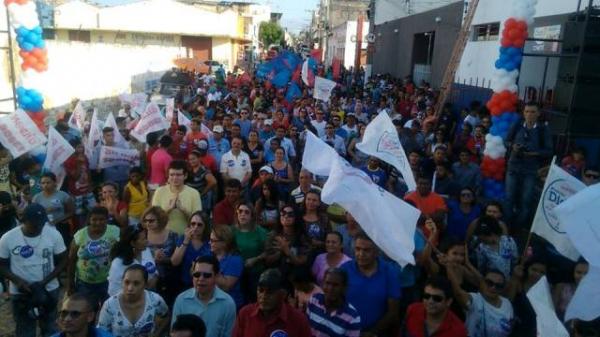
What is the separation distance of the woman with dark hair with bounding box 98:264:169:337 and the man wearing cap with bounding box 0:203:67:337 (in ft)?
4.15

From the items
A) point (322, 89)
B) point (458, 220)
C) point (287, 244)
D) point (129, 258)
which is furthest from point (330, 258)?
point (322, 89)

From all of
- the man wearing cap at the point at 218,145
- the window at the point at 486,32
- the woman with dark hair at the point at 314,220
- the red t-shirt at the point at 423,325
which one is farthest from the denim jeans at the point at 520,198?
the window at the point at 486,32

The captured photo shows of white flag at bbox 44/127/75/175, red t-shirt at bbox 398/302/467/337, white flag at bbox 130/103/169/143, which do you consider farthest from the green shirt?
white flag at bbox 130/103/169/143

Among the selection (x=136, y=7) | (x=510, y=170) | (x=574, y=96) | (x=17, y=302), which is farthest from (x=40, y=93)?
(x=136, y=7)

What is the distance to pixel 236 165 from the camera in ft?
25.7

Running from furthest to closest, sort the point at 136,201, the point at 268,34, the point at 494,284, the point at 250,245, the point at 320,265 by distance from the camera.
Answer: the point at 268,34 → the point at 136,201 → the point at 250,245 → the point at 320,265 → the point at 494,284

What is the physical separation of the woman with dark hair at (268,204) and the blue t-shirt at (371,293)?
5.43 feet

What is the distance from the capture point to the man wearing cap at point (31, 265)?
4738 mm

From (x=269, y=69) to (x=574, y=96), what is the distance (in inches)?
445

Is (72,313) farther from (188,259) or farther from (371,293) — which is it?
(371,293)

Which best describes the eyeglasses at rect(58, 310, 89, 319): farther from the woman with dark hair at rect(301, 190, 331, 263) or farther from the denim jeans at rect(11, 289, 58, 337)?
the woman with dark hair at rect(301, 190, 331, 263)

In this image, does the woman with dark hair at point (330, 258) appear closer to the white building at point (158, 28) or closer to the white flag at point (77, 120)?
the white flag at point (77, 120)

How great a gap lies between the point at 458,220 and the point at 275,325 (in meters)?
3.11

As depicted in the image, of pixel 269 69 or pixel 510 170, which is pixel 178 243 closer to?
pixel 510 170
